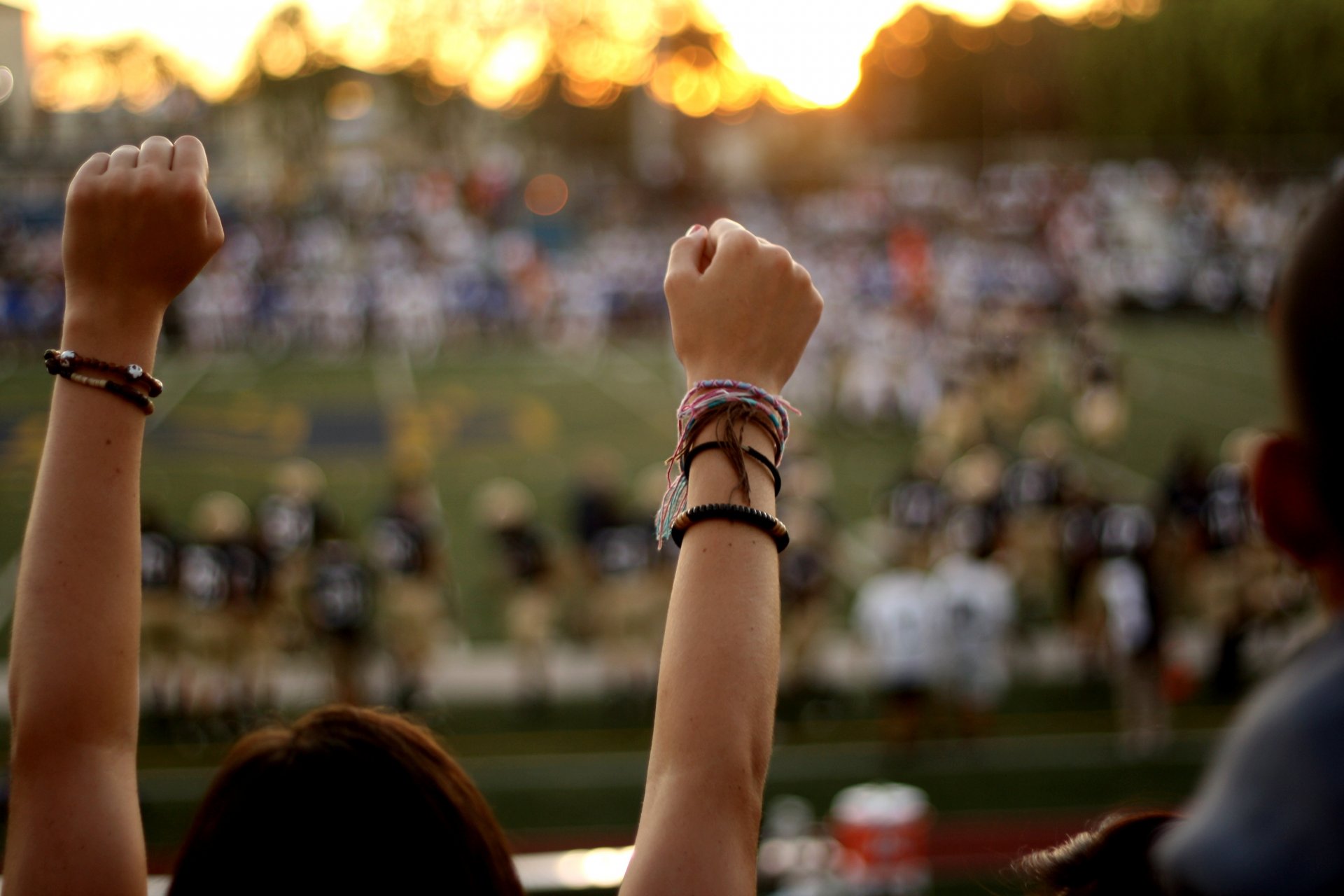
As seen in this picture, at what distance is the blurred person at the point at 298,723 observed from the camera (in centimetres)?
104

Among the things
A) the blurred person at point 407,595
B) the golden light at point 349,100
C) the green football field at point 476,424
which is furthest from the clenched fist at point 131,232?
the golden light at point 349,100

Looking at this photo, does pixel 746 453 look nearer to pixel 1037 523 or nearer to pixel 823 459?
pixel 1037 523

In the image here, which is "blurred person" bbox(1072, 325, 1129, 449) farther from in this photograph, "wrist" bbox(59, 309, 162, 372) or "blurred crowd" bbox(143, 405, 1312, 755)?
"wrist" bbox(59, 309, 162, 372)

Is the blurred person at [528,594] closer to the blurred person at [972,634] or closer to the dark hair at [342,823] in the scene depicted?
the blurred person at [972,634]

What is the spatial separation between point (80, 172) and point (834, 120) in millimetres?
44773

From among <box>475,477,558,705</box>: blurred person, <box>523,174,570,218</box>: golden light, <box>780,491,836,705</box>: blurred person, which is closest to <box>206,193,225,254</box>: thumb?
<box>780,491,836,705</box>: blurred person

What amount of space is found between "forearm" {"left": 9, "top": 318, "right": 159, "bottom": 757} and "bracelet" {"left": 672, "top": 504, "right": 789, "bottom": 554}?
56 cm

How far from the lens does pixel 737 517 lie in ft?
3.74

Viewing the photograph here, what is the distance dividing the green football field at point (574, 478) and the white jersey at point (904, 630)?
67 centimetres

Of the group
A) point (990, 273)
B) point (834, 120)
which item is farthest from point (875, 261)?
point (834, 120)

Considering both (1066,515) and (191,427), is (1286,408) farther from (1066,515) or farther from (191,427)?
(191,427)

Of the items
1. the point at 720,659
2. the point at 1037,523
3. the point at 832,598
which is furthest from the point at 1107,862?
the point at 832,598

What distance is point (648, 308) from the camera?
96.9ft

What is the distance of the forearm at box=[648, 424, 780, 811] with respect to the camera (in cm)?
108
